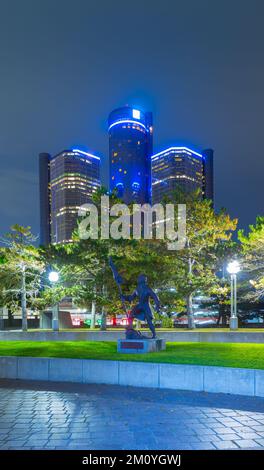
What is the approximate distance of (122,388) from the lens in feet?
35.1

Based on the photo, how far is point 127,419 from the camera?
7590mm

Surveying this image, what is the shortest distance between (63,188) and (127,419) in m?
119

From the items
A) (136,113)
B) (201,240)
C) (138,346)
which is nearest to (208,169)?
(136,113)

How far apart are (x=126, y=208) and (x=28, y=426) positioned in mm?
19566

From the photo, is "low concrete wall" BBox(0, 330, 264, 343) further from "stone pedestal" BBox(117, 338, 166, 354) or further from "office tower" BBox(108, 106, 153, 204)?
"office tower" BBox(108, 106, 153, 204)

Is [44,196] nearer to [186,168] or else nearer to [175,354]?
[186,168]

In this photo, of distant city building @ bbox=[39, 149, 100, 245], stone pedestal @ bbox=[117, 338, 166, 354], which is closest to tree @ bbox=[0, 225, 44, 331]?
stone pedestal @ bbox=[117, 338, 166, 354]

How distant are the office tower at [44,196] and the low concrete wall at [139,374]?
359ft

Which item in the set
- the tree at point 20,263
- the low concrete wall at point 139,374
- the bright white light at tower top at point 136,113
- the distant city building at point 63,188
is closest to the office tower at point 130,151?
the bright white light at tower top at point 136,113

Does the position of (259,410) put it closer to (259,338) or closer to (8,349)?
(8,349)

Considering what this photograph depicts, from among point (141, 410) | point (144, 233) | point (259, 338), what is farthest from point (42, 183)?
point (141, 410)

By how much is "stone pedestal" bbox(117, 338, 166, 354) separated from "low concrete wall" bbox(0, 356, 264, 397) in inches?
80.7

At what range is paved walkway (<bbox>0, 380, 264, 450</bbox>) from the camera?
6.41 meters

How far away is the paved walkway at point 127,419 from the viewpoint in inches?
252
